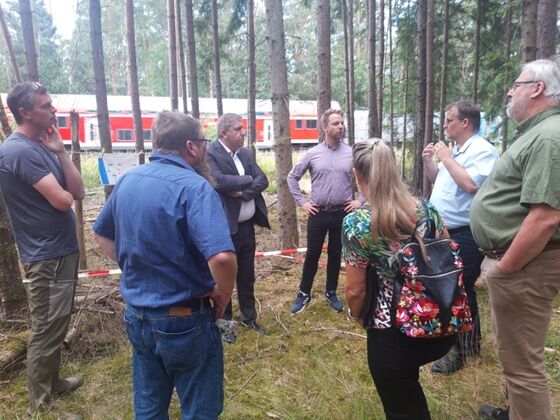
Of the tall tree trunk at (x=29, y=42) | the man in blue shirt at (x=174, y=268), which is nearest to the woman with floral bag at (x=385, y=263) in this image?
the man in blue shirt at (x=174, y=268)

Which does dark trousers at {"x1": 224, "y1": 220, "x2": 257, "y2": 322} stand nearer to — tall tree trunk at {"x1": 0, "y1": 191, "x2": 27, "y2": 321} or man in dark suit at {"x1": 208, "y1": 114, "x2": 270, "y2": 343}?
man in dark suit at {"x1": 208, "y1": 114, "x2": 270, "y2": 343}

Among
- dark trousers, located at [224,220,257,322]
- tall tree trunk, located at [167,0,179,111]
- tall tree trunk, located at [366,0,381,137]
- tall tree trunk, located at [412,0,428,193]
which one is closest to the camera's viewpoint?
dark trousers, located at [224,220,257,322]

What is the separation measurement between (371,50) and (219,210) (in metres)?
9.28

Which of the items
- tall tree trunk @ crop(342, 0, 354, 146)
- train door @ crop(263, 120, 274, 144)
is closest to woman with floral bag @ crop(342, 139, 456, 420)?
tall tree trunk @ crop(342, 0, 354, 146)

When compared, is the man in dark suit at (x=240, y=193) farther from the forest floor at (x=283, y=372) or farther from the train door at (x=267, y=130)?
the train door at (x=267, y=130)

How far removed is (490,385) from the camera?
9.39 ft

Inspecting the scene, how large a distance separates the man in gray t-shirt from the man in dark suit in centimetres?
126

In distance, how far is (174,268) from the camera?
6.15 feet

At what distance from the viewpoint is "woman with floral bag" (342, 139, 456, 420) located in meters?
1.84

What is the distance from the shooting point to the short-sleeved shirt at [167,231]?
1801 mm

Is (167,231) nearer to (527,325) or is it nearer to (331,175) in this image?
(527,325)

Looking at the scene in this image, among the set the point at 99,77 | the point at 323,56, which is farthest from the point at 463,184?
the point at 99,77

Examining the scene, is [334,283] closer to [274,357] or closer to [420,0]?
[274,357]

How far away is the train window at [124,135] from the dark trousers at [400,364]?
24.0 metres
